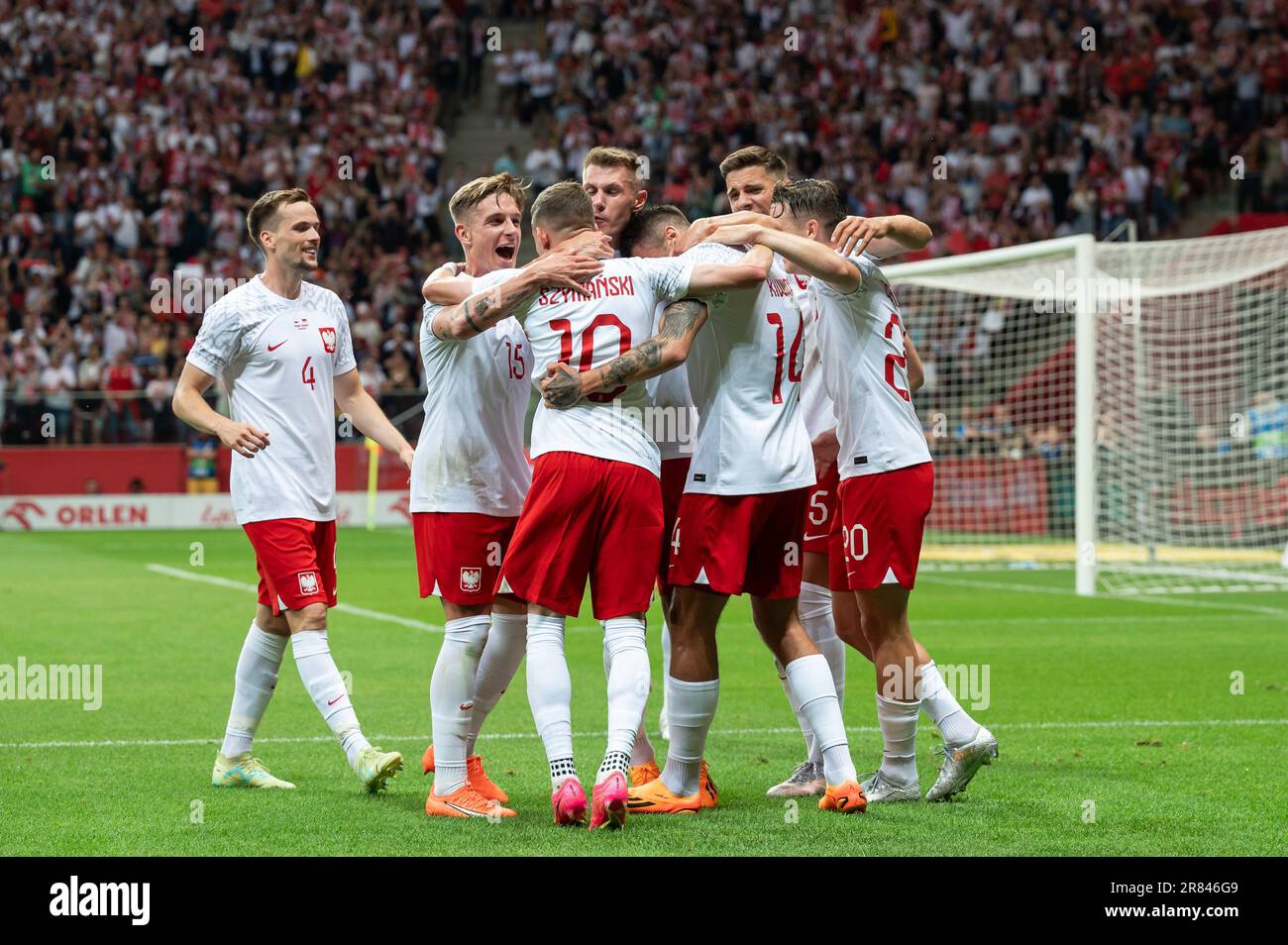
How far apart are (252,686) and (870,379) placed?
9.62 ft

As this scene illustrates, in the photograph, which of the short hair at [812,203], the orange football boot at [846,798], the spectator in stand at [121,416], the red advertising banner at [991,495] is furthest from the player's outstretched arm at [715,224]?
the spectator in stand at [121,416]

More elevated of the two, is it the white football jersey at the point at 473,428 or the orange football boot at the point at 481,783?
the white football jersey at the point at 473,428

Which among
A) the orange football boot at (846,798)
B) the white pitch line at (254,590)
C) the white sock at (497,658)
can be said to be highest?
the white sock at (497,658)

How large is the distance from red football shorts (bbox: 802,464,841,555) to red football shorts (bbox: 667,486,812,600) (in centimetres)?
97

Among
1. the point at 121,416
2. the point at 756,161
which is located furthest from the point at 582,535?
the point at 121,416

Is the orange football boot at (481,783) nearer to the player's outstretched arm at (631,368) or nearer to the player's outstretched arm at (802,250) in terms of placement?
the player's outstretched arm at (631,368)

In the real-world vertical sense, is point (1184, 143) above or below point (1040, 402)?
above

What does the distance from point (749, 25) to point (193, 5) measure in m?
11.2

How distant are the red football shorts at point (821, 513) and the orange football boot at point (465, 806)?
6.57 ft

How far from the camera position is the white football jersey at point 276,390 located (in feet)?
22.6
